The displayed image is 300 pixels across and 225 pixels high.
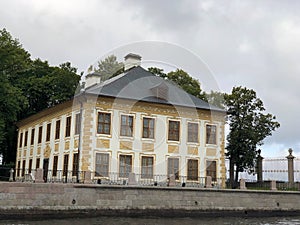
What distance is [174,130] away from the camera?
1102 inches

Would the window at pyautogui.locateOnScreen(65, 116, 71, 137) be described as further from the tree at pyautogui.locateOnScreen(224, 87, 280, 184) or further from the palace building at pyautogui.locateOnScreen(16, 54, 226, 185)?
the tree at pyautogui.locateOnScreen(224, 87, 280, 184)

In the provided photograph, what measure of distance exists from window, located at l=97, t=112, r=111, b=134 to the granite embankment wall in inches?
229

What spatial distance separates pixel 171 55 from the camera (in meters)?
18.8

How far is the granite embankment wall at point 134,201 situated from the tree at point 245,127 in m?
10.0

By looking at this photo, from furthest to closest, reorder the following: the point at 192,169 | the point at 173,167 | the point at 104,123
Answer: the point at 192,169, the point at 173,167, the point at 104,123

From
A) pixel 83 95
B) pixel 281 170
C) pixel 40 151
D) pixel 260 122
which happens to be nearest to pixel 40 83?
pixel 40 151

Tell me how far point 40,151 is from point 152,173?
32.4ft

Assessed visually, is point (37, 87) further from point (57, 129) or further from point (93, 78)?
point (57, 129)

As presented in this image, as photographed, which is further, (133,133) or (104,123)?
(133,133)

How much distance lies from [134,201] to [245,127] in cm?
1787

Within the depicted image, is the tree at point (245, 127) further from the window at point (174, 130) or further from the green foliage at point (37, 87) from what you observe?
the green foliage at point (37, 87)

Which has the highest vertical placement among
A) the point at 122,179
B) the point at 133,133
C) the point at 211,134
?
the point at 211,134

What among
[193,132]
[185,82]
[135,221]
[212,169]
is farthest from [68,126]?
[185,82]

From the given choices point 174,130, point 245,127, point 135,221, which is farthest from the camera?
point 245,127
